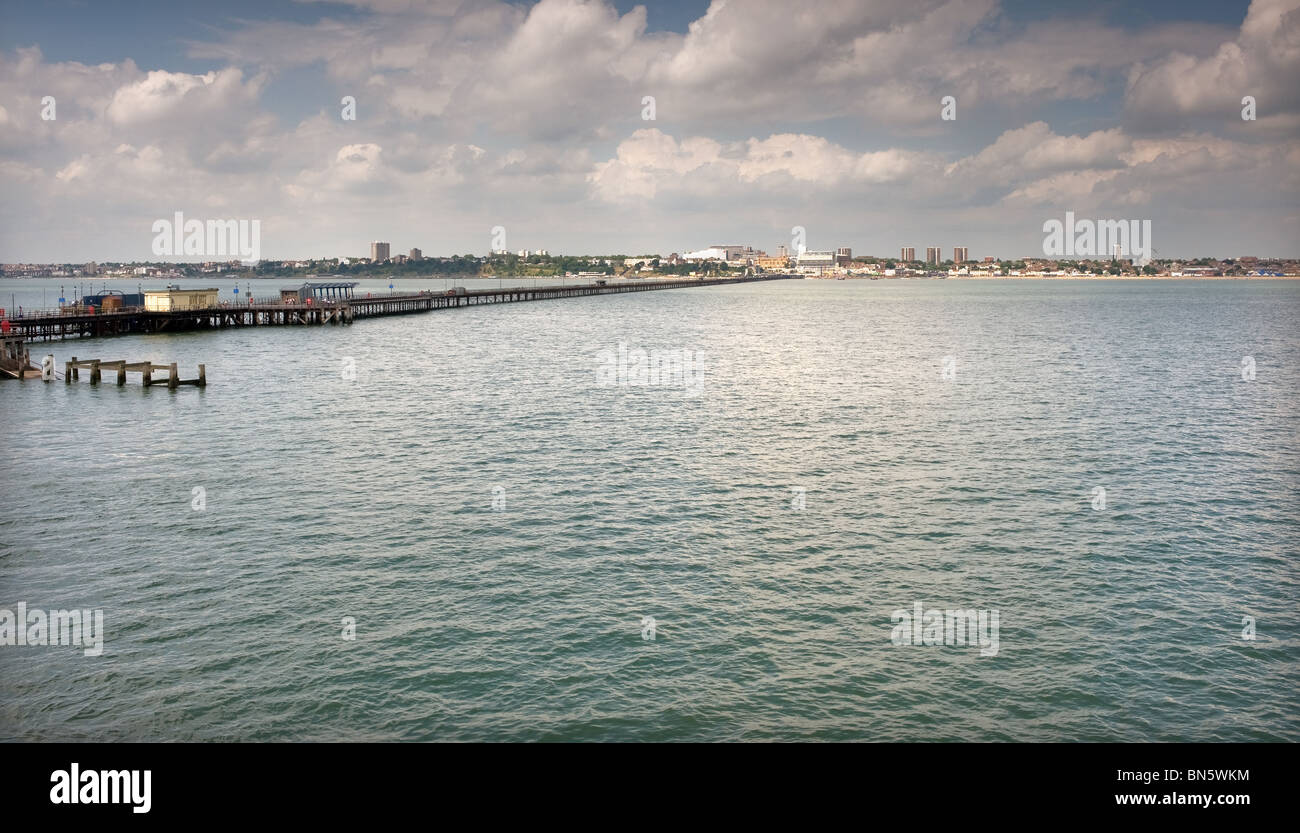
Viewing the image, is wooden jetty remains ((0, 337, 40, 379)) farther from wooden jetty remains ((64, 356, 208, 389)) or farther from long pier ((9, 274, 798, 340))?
long pier ((9, 274, 798, 340))

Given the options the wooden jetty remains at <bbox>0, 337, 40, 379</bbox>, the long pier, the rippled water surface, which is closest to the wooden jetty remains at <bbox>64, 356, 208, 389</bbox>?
the rippled water surface

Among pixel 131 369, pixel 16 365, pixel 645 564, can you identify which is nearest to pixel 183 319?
pixel 16 365

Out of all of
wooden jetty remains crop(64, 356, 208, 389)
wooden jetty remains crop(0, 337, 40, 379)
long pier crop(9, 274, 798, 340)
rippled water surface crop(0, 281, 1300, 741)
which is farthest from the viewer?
long pier crop(9, 274, 798, 340)

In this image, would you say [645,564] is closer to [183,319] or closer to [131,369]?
[131,369]

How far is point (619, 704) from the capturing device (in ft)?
65.6

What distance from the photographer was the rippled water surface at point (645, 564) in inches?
786

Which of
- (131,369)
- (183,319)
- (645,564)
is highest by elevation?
(183,319)

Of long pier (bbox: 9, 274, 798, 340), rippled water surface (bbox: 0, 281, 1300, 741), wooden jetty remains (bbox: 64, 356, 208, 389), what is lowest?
rippled water surface (bbox: 0, 281, 1300, 741)

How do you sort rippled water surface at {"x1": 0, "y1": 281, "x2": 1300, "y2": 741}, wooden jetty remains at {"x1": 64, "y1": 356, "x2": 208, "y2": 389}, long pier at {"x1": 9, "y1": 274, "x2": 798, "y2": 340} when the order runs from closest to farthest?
1. rippled water surface at {"x1": 0, "y1": 281, "x2": 1300, "y2": 741}
2. wooden jetty remains at {"x1": 64, "y1": 356, "x2": 208, "y2": 389}
3. long pier at {"x1": 9, "y1": 274, "x2": 798, "y2": 340}

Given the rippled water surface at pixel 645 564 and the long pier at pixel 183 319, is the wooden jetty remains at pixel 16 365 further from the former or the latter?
the long pier at pixel 183 319

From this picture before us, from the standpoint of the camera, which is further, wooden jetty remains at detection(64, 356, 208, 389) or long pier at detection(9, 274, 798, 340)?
long pier at detection(9, 274, 798, 340)

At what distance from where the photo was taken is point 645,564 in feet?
93.6

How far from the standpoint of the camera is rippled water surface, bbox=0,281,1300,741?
20.0 meters

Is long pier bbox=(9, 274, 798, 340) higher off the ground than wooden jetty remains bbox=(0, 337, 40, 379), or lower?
higher
